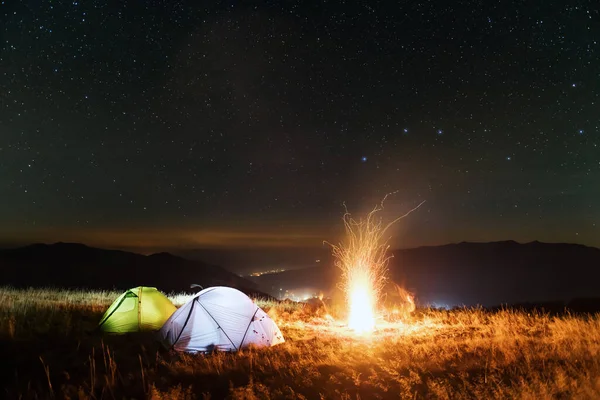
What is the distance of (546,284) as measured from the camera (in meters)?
115

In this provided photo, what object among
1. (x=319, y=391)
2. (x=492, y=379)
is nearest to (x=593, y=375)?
(x=492, y=379)

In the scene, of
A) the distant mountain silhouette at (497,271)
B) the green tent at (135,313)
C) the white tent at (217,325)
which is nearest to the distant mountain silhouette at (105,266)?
the distant mountain silhouette at (497,271)

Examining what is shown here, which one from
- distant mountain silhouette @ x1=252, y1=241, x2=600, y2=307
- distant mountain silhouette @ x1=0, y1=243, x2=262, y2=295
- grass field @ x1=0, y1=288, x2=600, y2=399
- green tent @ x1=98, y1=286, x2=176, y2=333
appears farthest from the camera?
distant mountain silhouette @ x1=252, y1=241, x2=600, y2=307

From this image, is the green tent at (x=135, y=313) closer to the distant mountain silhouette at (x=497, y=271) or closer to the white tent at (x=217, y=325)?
→ the white tent at (x=217, y=325)

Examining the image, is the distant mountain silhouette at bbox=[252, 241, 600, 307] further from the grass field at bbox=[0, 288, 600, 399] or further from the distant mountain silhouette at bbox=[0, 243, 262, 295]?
the grass field at bbox=[0, 288, 600, 399]

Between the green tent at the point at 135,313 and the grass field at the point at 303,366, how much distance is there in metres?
0.57

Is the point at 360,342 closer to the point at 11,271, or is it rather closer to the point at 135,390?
the point at 135,390

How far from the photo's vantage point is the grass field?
7496mm

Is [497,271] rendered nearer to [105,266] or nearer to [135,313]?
[105,266]

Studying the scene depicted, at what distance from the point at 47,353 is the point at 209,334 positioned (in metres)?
A: 3.46

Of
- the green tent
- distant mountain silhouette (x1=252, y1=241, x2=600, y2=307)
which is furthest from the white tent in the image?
distant mountain silhouette (x1=252, y1=241, x2=600, y2=307)

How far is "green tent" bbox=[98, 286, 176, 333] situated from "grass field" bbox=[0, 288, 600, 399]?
0.57 metres

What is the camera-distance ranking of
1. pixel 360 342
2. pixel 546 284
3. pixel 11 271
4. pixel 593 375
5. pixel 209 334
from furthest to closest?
pixel 546 284 < pixel 11 271 < pixel 360 342 < pixel 209 334 < pixel 593 375

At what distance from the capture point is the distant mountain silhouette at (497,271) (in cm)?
10181
